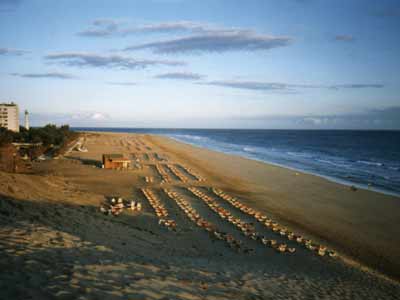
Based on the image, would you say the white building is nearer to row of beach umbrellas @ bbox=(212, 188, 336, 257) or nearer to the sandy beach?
the sandy beach

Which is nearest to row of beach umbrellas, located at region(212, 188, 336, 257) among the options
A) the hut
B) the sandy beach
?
the sandy beach

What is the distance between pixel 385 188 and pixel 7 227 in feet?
81.2

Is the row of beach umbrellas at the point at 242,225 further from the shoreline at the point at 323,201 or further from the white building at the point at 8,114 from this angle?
the white building at the point at 8,114

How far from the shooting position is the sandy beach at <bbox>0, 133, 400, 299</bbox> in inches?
239

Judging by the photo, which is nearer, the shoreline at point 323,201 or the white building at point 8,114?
the shoreline at point 323,201

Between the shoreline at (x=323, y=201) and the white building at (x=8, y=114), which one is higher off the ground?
the white building at (x=8, y=114)

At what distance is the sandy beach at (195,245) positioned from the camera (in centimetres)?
607

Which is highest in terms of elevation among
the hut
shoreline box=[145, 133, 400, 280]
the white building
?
the white building

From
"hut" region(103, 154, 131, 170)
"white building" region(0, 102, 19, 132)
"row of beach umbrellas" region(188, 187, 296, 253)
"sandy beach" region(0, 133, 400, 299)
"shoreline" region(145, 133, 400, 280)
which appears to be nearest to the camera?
"sandy beach" region(0, 133, 400, 299)

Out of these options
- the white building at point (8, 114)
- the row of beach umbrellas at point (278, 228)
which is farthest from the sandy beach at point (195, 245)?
the white building at point (8, 114)

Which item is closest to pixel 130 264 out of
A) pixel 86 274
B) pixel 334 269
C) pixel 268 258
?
pixel 86 274

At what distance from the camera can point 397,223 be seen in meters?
14.8

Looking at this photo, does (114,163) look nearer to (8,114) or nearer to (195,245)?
(195,245)

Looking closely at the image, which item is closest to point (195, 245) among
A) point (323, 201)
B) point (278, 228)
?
point (278, 228)
